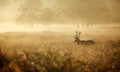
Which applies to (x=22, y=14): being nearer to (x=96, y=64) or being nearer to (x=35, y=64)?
(x=35, y=64)

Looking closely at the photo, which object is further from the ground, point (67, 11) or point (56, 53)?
point (67, 11)

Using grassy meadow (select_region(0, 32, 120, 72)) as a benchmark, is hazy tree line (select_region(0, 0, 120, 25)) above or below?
above

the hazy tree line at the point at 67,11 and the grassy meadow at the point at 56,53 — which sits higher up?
the hazy tree line at the point at 67,11

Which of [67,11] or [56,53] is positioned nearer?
[56,53]

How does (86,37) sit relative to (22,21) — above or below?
below

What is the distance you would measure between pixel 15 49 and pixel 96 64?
1.51m

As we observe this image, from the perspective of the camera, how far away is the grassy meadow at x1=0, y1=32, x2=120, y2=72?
4.52 metres

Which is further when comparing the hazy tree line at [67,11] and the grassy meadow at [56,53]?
the hazy tree line at [67,11]

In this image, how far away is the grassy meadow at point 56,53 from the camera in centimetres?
452

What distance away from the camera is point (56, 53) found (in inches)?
181

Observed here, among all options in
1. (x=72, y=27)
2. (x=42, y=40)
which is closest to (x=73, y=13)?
(x=72, y=27)

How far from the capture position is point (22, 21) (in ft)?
15.4

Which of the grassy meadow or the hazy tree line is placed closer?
the grassy meadow

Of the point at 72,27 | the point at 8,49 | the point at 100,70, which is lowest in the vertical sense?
the point at 100,70
